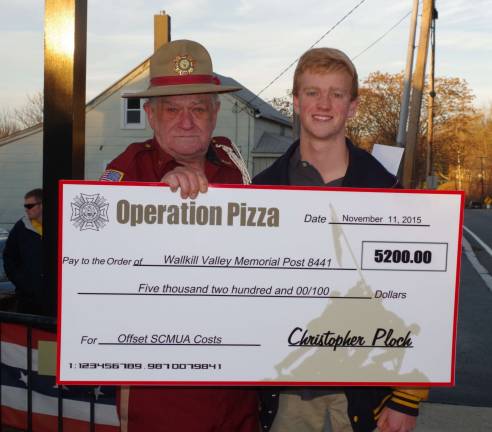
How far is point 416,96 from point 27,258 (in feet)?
45.2

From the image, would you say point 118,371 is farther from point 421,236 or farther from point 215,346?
point 421,236

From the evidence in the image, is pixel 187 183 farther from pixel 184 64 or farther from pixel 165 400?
pixel 165 400

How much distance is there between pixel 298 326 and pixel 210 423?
1.74 feet

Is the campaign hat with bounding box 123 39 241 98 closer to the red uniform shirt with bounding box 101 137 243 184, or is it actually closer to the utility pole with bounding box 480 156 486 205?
the red uniform shirt with bounding box 101 137 243 184

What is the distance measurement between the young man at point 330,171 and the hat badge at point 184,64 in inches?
16.3

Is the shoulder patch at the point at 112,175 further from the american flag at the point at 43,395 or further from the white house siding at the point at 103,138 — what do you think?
the white house siding at the point at 103,138

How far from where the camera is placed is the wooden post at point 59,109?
125 inches

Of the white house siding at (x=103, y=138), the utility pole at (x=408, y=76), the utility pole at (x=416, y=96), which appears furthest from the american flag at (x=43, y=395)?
the white house siding at (x=103, y=138)

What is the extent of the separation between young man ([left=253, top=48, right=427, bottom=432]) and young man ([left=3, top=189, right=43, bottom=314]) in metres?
3.66

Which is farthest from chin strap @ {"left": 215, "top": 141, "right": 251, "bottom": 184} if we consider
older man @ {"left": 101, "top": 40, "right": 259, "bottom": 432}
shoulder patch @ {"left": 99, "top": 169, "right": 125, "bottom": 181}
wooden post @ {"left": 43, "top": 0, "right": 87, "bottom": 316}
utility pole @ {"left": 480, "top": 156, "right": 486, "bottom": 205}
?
utility pole @ {"left": 480, "top": 156, "right": 486, "bottom": 205}

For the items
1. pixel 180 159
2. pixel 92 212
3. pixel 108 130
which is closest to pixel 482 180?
pixel 108 130

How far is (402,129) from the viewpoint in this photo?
19.6 meters

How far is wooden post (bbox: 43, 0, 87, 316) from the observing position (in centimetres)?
319

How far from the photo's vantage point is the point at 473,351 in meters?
8.73
